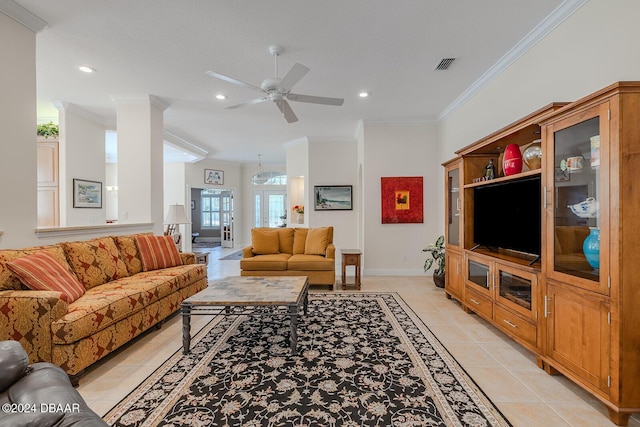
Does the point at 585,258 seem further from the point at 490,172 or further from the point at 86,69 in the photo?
the point at 86,69

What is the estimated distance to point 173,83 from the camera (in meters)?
3.97

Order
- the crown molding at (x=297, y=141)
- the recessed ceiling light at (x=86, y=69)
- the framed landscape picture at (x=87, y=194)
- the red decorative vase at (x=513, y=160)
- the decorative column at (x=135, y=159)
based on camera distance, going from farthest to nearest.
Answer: the crown molding at (x=297, y=141)
the framed landscape picture at (x=87, y=194)
the decorative column at (x=135, y=159)
the recessed ceiling light at (x=86, y=69)
the red decorative vase at (x=513, y=160)

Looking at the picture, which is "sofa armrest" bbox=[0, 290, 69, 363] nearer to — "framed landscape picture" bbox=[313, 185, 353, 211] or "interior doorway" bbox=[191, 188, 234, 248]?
"framed landscape picture" bbox=[313, 185, 353, 211]

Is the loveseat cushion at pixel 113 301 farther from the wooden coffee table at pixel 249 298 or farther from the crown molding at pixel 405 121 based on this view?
the crown molding at pixel 405 121

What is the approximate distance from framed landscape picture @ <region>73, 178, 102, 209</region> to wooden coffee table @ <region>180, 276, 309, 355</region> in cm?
356

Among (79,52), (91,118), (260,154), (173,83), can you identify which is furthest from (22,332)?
(260,154)

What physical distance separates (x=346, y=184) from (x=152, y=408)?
5.66 metres

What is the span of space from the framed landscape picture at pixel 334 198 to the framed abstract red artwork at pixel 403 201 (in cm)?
144

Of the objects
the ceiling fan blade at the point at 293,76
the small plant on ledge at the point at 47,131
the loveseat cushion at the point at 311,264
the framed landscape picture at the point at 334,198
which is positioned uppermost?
the small plant on ledge at the point at 47,131

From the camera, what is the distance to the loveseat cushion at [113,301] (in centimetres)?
206

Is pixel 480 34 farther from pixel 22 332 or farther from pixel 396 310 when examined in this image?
pixel 22 332

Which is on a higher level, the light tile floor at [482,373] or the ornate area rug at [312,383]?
the ornate area rug at [312,383]

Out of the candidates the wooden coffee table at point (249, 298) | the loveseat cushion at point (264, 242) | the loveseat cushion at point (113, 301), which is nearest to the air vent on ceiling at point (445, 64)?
the wooden coffee table at point (249, 298)

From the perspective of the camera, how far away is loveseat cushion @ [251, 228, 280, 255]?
5.09 metres
